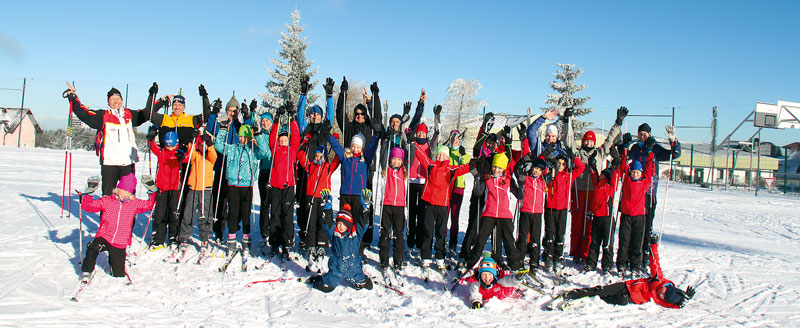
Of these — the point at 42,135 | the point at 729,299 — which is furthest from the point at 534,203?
the point at 42,135

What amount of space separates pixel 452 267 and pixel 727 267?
159 inches

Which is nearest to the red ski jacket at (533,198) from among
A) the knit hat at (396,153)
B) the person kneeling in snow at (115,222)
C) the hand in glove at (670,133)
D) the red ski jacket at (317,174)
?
the knit hat at (396,153)

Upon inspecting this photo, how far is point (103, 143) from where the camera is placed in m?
6.13

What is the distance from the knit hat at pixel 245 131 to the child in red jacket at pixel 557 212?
4054 mm

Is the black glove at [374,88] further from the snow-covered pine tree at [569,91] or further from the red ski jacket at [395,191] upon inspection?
the snow-covered pine tree at [569,91]

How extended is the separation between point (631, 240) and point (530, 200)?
142cm

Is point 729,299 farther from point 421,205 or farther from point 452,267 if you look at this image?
point 421,205

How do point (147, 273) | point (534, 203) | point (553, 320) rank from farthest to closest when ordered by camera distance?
point (534, 203), point (147, 273), point (553, 320)

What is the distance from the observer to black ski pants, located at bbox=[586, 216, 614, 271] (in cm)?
613

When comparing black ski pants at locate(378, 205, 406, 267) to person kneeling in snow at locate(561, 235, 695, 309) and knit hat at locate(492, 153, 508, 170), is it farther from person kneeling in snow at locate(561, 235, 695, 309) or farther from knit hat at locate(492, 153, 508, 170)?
person kneeling in snow at locate(561, 235, 695, 309)

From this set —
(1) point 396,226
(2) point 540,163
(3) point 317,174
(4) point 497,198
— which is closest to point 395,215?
(1) point 396,226

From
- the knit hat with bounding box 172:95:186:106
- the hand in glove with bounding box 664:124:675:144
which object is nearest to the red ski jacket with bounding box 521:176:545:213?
the hand in glove with bounding box 664:124:675:144

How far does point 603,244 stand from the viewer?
20.4ft

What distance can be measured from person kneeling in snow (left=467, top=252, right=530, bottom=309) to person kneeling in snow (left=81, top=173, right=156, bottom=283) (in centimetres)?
384
